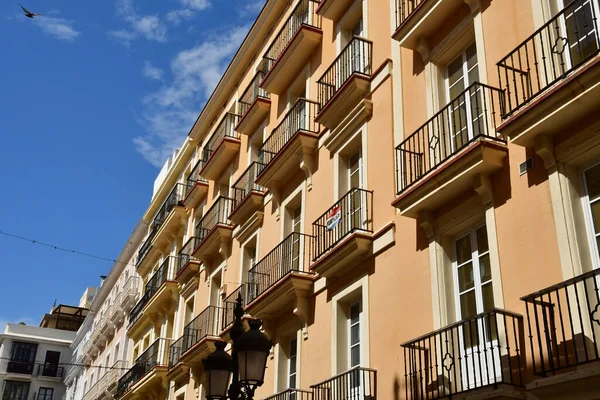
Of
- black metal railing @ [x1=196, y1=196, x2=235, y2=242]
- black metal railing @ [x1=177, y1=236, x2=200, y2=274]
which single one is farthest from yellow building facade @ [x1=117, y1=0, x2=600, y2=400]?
black metal railing @ [x1=177, y1=236, x2=200, y2=274]

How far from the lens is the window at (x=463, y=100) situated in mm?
9391

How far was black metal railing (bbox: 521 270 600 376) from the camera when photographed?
6723 mm

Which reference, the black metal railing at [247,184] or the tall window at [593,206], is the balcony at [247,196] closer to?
the black metal railing at [247,184]

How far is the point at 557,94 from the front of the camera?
24.3 ft

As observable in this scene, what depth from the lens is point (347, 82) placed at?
12.7 m

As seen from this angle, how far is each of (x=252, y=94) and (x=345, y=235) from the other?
938 cm

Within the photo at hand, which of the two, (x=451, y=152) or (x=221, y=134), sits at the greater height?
(x=221, y=134)

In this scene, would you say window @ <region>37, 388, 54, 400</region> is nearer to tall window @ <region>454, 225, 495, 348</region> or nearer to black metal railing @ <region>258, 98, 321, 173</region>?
black metal railing @ <region>258, 98, 321, 173</region>

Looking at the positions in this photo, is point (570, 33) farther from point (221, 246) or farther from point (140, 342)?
point (140, 342)

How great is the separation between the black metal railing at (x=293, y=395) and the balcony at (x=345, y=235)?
6.68 ft

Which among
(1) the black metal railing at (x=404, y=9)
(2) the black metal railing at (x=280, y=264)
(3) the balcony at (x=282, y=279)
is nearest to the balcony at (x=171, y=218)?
(2) the black metal railing at (x=280, y=264)

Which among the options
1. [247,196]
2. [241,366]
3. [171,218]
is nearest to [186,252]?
[171,218]

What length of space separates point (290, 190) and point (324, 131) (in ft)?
6.03

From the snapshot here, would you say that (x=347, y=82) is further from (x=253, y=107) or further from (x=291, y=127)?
(x=253, y=107)
